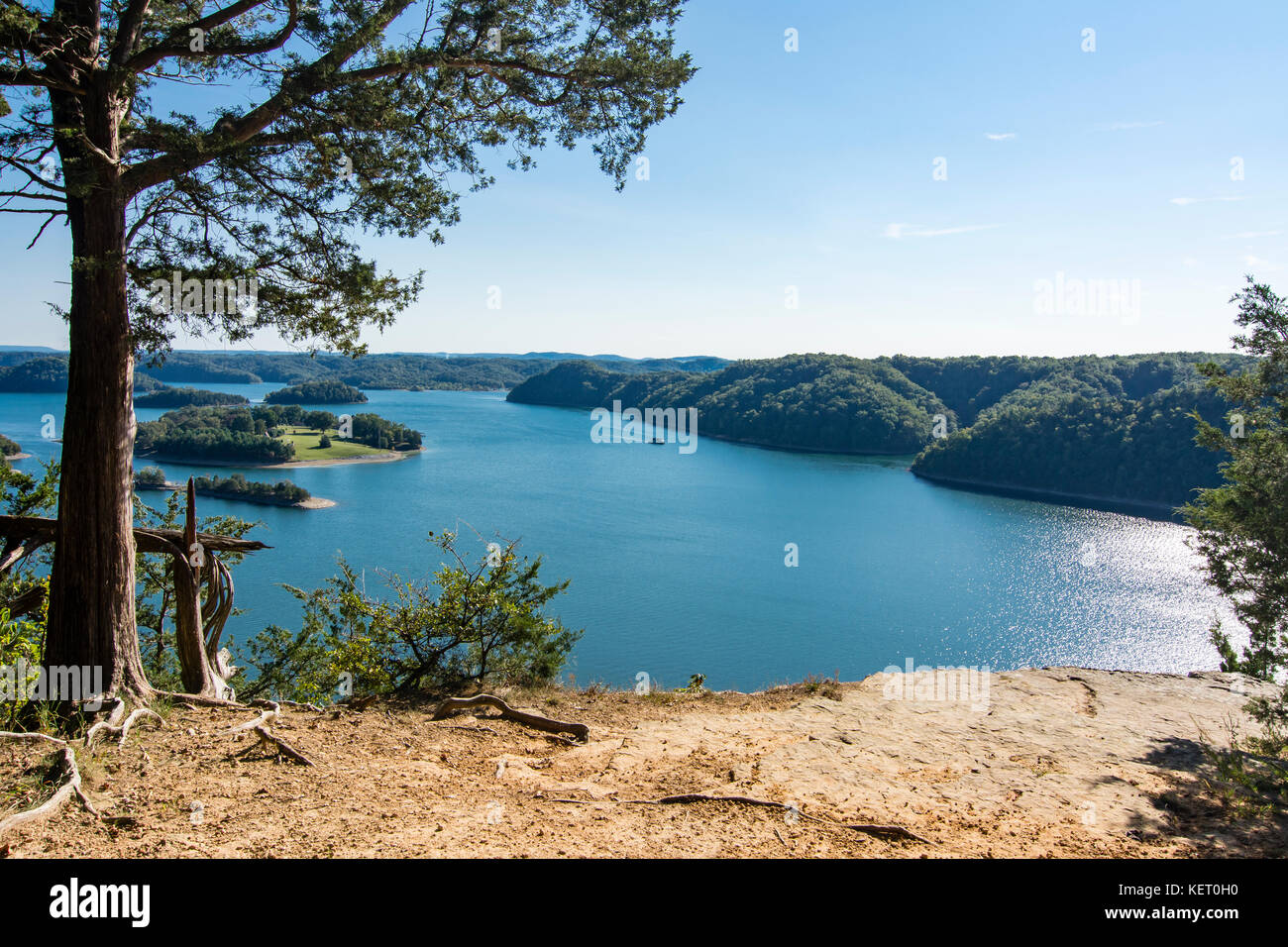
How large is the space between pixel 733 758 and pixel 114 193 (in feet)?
17.4

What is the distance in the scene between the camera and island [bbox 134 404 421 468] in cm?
6097

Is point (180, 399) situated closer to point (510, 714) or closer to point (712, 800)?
point (510, 714)

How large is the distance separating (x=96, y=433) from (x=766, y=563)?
39.5 m

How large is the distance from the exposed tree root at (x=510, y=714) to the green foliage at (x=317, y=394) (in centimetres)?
11115

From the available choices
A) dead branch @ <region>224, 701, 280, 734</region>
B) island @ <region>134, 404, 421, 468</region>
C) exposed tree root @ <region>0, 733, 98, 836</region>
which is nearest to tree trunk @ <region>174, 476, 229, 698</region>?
dead branch @ <region>224, 701, 280, 734</region>

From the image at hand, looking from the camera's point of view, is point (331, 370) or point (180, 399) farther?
point (331, 370)

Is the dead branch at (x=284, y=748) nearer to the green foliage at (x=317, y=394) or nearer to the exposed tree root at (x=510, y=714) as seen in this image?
the exposed tree root at (x=510, y=714)

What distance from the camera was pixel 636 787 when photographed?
421 centimetres

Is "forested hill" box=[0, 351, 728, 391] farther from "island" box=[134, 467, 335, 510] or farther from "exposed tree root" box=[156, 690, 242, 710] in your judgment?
"exposed tree root" box=[156, 690, 242, 710]

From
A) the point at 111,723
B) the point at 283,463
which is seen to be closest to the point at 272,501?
the point at 283,463

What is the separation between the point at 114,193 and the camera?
469cm

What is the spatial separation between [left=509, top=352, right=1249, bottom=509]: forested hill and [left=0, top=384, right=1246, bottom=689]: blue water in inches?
270

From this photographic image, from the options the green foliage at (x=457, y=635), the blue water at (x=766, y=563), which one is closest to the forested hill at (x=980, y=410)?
the blue water at (x=766, y=563)

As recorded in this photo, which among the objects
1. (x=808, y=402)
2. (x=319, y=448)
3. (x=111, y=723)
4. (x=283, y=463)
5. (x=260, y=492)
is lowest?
(x=260, y=492)
